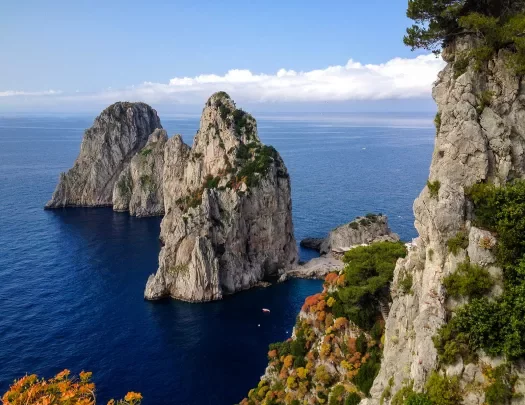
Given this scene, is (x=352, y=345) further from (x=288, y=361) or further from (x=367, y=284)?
(x=288, y=361)

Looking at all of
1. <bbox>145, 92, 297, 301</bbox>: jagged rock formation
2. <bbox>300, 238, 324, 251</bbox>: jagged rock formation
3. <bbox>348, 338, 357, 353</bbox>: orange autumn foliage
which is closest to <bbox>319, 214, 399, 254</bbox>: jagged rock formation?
<bbox>300, 238, 324, 251</bbox>: jagged rock formation

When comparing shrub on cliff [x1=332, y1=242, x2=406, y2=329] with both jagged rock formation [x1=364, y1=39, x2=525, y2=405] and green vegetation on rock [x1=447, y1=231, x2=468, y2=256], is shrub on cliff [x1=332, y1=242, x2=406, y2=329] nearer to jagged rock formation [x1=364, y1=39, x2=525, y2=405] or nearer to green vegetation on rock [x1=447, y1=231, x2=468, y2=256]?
jagged rock formation [x1=364, y1=39, x2=525, y2=405]

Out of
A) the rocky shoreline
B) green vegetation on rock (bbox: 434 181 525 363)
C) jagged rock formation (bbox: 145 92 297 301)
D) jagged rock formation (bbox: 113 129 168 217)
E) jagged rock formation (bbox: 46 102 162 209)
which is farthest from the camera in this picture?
jagged rock formation (bbox: 46 102 162 209)

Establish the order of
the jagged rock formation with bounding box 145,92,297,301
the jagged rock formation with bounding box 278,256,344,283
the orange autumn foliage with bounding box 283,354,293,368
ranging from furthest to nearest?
the jagged rock formation with bounding box 278,256,344,283 < the jagged rock formation with bounding box 145,92,297,301 < the orange autumn foliage with bounding box 283,354,293,368

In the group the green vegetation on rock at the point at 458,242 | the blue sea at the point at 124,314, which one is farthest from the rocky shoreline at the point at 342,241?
the green vegetation on rock at the point at 458,242

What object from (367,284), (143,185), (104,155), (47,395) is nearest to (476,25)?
(367,284)

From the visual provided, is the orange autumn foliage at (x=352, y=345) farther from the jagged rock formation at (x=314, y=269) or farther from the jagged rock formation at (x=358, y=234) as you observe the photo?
the jagged rock formation at (x=358, y=234)
